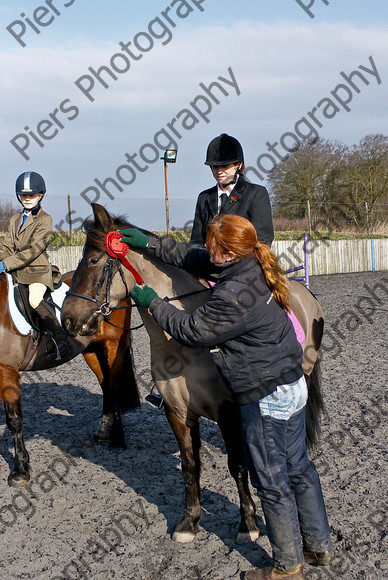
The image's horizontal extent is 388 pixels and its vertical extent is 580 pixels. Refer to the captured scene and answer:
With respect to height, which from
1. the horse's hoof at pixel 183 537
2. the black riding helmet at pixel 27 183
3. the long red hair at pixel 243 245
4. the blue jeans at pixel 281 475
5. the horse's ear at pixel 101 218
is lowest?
the horse's hoof at pixel 183 537

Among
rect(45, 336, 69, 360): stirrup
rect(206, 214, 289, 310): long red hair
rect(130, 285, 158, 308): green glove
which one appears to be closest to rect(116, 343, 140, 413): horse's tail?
rect(45, 336, 69, 360): stirrup

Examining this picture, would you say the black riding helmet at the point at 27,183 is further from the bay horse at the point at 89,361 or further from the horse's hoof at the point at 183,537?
the horse's hoof at the point at 183,537

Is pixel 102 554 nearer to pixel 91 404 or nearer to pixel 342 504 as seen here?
pixel 342 504

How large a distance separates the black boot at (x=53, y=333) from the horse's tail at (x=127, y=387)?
686mm

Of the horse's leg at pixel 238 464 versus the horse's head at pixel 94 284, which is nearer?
the horse's head at pixel 94 284

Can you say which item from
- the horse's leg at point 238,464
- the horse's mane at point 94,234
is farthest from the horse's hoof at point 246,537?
the horse's mane at point 94,234

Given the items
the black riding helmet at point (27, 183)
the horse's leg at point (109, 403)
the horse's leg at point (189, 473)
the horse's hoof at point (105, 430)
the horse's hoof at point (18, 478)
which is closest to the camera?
the horse's leg at point (189, 473)

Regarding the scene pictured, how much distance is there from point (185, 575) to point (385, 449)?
2.17 meters

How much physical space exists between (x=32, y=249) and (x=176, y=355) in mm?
2106

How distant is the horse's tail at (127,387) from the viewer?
17.0ft

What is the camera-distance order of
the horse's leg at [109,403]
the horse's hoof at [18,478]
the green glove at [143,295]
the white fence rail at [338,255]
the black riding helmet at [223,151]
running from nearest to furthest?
the green glove at [143,295]
the black riding helmet at [223,151]
the horse's hoof at [18,478]
the horse's leg at [109,403]
the white fence rail at [338,255]

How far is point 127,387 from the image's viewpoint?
205 inches

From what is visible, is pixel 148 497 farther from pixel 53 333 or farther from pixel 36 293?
pixel 36 293

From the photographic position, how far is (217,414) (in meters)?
3.09
